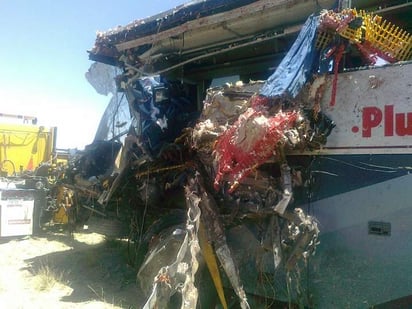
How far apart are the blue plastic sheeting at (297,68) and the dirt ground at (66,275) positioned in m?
3.34

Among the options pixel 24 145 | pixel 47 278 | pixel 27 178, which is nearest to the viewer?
pixel 47 278

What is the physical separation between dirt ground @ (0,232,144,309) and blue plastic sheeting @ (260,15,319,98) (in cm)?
334

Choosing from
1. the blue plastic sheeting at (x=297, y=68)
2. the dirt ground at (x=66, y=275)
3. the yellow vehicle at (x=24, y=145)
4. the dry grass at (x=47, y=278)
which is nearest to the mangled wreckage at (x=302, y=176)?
the blue plastic sheeting at (x=297, y=68)

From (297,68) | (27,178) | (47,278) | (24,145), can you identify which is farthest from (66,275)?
(24,145)

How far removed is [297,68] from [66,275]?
4.85m

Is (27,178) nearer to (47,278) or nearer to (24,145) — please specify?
(24,145)

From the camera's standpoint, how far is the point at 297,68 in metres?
3.89

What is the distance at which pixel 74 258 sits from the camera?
730 centimetres

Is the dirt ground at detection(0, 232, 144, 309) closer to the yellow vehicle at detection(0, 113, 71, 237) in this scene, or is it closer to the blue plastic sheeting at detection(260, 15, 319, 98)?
the yellow vehicle at detection(0, 113, 71, 237)

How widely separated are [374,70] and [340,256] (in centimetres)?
184

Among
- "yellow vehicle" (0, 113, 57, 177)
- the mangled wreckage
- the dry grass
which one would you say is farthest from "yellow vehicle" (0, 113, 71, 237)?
the mangled wreckage

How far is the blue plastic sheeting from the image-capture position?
12.5 ft

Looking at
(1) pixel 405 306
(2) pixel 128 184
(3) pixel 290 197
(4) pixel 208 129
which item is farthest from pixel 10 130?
(1) pixel 405 306

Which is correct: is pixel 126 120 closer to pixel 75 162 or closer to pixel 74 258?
pixel 75 162
